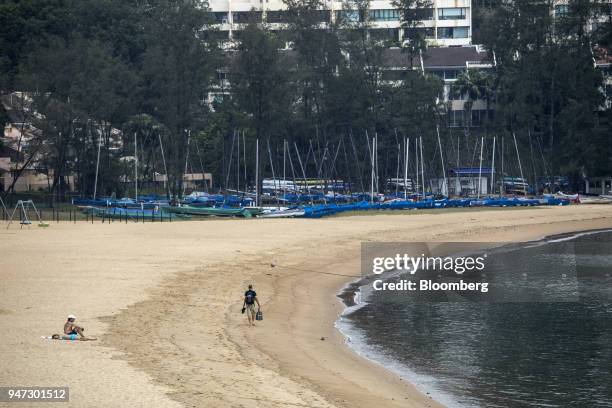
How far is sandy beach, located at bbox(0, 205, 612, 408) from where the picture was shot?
86.8ft

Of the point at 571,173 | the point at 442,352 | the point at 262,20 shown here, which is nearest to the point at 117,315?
the point at 442,352

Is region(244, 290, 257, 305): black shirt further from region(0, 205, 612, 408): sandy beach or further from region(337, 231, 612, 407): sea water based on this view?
region(337, 231, 612, 407): sea water

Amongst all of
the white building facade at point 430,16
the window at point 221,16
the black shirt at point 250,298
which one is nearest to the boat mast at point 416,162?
the white building facade at point 430,16

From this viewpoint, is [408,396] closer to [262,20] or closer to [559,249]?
[559,249]

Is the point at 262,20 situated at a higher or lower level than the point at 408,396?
higher

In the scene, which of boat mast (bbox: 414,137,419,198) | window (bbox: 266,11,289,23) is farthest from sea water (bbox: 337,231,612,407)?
window (bbox: 266,11,289,23)

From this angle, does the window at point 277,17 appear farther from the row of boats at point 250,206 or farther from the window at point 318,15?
the row of boats at point 250,206

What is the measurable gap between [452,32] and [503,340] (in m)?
152

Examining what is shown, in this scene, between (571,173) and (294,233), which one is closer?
(294,233)

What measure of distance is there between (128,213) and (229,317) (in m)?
50.2

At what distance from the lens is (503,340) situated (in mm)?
38188

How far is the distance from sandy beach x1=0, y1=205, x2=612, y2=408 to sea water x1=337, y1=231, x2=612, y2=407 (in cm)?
132

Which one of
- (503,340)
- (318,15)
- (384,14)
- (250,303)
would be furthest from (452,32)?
(250,303)

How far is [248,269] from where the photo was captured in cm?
5088
